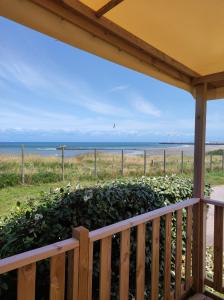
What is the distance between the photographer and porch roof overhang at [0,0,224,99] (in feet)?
4.73

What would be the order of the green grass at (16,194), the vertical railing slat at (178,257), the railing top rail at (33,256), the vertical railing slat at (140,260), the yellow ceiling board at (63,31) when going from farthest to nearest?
→ 1. the green grass at (16,194)
2. the vertical railing slat at (178,257)
3. the vertical railing slat at (140,260)
4. the yellow ceiling board at (63,31)
5. the railing top rail at (33,256)

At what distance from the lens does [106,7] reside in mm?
1538

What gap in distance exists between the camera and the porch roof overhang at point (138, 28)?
1.44 metres

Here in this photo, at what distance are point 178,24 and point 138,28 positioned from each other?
0.26 metres

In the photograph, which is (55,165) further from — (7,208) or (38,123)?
(38,123)

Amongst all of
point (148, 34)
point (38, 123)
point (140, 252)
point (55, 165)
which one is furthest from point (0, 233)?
point (38, 123)

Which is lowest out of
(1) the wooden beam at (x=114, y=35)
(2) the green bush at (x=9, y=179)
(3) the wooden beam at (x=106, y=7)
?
(2) the green bush at (x=9, y=179)

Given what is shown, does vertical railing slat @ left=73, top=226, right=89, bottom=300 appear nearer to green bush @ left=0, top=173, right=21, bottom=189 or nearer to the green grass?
the green grass

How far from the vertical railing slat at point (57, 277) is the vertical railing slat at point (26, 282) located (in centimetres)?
13

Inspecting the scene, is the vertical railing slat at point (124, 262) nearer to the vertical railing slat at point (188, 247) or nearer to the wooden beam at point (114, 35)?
the vertical railing slat at point (188, 247)

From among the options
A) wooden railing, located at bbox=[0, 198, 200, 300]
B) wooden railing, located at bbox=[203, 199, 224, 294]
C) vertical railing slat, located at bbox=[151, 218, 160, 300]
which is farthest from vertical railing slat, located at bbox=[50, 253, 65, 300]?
wooden railing, located at bbox=[203, 199, 224, 294]

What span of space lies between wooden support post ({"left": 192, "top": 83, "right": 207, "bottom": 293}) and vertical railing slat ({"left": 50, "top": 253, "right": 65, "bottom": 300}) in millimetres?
1584

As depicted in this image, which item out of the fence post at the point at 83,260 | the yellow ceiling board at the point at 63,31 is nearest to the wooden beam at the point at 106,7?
the yellow ceiling board at the point at 63,31

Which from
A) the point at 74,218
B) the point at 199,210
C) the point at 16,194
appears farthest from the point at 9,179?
the point at 199,210
